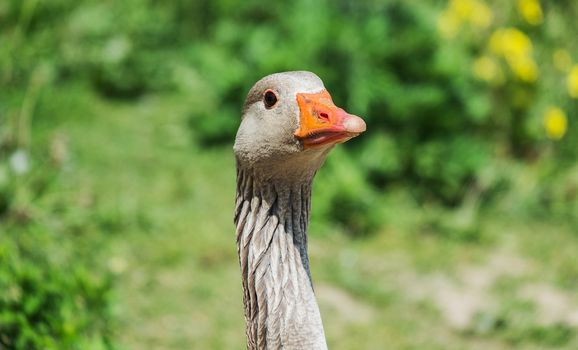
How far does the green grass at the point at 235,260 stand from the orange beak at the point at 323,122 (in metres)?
1.82

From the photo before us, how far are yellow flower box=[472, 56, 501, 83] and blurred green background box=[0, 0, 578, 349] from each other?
1 centimetres

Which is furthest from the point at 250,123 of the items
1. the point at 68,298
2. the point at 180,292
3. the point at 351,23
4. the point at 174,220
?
the point at 351,23

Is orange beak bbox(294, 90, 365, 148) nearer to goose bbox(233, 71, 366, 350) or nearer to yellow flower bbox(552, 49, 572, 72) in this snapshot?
goose bbox(233, 71, 366, 350)

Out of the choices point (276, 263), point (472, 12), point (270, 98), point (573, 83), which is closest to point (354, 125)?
point (270, 98)

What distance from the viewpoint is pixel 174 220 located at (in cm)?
546

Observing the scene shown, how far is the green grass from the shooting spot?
4520 millimetres

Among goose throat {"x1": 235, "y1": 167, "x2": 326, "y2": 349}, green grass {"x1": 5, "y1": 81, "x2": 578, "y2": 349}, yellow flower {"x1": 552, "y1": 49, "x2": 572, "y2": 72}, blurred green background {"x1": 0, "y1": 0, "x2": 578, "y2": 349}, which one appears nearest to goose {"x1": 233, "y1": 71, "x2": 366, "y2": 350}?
goose throat {"x1": 235, "y1": 167, "x2": 326, "y2": 349}

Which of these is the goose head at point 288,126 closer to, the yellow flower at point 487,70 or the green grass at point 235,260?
the green grass at point 235,260

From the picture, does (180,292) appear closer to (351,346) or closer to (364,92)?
(351,346)

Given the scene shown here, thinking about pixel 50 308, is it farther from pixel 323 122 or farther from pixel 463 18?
pixel 463 18

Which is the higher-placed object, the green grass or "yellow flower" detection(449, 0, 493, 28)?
"yellow flower" detection(449, 0, 493, 28)

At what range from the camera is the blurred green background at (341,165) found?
4.70 m

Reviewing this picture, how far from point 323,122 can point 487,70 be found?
4.39 m

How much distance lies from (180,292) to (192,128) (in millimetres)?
2407
